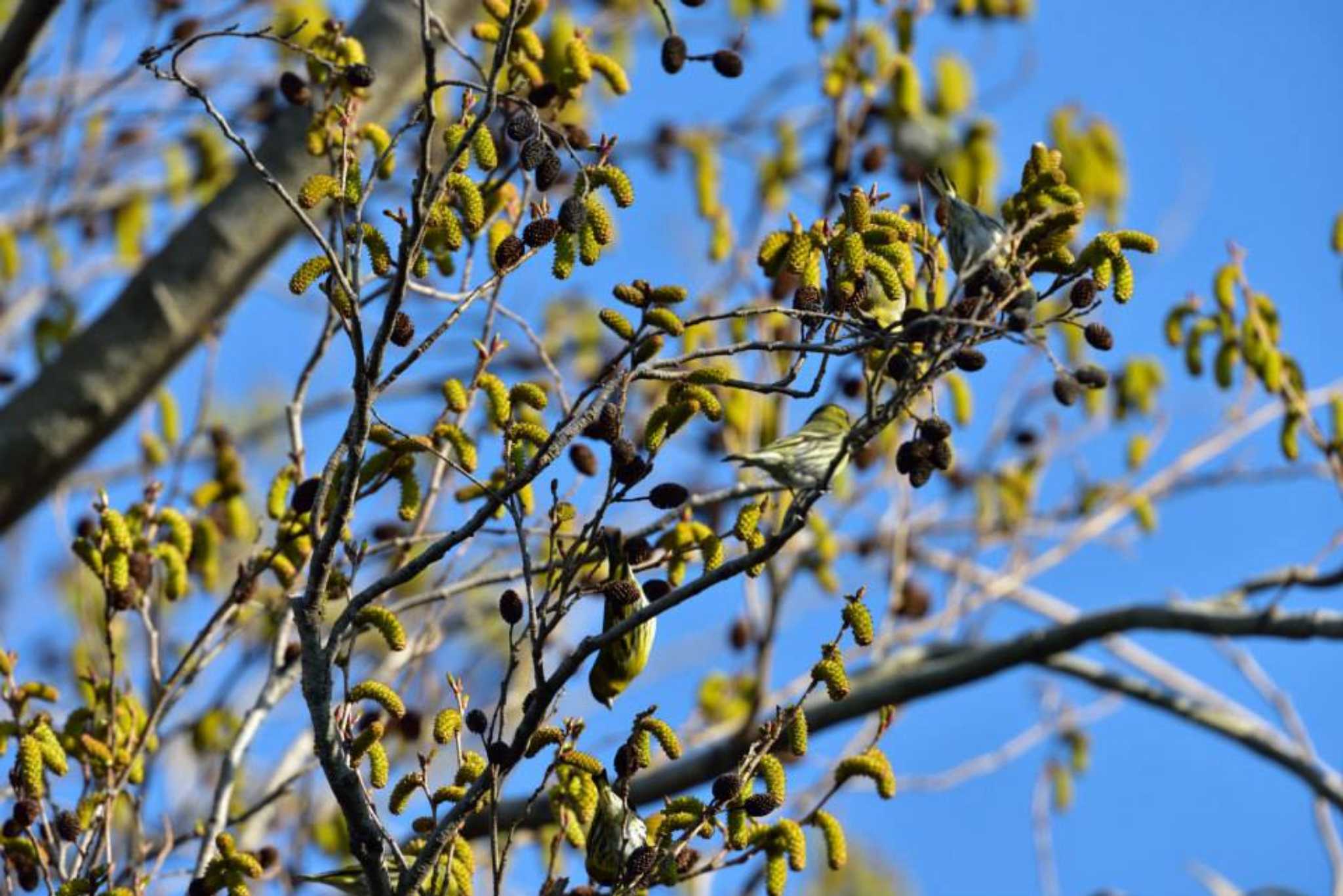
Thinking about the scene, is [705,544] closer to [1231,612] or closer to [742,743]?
[742,743]

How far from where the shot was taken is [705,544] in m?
2.52

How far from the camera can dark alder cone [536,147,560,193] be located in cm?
243

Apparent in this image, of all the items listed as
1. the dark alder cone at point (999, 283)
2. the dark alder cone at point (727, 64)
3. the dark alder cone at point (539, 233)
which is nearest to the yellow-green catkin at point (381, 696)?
the dark alder cone at point (539, 233)

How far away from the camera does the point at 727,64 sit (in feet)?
10.8

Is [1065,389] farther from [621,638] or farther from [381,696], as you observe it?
[381,696]

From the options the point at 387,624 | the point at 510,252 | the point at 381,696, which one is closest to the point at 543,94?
the point at 510,252

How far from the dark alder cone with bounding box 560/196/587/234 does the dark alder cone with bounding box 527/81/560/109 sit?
0.73 metres

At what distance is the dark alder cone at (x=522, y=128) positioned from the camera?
244cm

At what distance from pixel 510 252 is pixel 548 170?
0.13 metres

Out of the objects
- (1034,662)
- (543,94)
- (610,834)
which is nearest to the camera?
(610,834)

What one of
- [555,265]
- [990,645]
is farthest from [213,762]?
[555,265]

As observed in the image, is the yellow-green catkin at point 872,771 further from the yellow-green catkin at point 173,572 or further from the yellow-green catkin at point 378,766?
the yellow-green catkin at point 173,572

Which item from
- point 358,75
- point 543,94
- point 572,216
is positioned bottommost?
point 572,216

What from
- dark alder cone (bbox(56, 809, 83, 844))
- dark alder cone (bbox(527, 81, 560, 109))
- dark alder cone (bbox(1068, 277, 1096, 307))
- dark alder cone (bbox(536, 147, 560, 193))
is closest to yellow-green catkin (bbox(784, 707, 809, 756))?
dark alder cone (bbox(1068, 277, 1096, 307))
